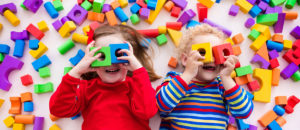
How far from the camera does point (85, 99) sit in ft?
3.13

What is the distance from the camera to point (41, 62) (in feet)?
3.67

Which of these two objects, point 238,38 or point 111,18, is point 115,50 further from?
point 238,38

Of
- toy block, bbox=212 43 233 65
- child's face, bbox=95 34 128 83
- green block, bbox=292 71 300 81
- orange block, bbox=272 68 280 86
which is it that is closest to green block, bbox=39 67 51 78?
child's face, bbox=95 34 128 83

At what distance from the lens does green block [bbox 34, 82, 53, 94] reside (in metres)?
1.10

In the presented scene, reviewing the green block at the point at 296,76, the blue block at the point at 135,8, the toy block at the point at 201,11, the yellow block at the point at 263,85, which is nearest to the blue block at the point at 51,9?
the blue block at the point at 135,8

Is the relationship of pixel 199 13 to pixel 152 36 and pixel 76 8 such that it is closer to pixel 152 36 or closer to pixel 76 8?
pixel 152 36

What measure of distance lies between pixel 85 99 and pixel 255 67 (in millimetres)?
931

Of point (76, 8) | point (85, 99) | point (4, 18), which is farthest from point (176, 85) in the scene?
point (4, 18)

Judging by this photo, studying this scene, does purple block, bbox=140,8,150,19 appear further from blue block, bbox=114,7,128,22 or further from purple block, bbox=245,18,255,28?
purple block, bbox=245,18,255,28

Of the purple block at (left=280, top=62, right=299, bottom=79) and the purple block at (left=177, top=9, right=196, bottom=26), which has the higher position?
the purple block at (left=177, top=9, right=196, bottom=26)

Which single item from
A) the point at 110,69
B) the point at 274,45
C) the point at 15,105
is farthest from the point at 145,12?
the point at 15,105

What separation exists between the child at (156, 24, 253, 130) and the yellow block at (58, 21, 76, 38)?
597 millimetres

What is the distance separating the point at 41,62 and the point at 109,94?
463 mm

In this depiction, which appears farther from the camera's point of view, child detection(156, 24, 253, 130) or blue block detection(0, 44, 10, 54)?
blue block detection(0, 44, 10, 54)
